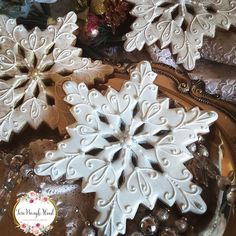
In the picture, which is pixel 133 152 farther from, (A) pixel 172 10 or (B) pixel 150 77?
(A) pixel 172 10

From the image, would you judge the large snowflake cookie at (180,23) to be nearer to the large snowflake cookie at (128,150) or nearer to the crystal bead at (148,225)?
the large snowflake cookie at (128,150)

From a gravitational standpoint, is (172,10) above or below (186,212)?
above

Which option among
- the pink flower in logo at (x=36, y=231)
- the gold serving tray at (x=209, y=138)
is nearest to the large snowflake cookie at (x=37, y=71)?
the gold serving tray at (x=209, y=138)

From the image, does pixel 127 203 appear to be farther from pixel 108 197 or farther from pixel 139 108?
pixel 139 108

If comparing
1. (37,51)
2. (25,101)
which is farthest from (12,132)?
(37,51)

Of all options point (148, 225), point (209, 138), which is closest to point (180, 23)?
point (209, 138)

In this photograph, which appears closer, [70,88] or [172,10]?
[70,88]

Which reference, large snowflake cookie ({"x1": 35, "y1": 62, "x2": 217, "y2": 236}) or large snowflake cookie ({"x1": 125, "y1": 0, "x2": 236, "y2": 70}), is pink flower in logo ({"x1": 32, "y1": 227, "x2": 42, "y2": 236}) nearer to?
large snowflake cookie ({"x1": 35, "y1": 62, "x2": 217, "y2": 236})

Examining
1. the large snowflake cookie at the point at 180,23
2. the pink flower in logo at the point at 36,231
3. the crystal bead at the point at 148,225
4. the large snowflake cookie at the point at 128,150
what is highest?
the large snowflake cookie at the point at 180,23
